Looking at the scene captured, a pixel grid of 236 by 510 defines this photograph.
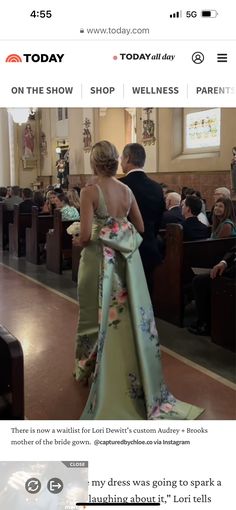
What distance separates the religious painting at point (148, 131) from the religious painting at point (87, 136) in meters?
2.36

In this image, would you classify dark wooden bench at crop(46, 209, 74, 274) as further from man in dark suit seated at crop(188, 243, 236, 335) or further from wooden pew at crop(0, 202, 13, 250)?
man in dark suit seated at crop(188, 243, 236, 335)

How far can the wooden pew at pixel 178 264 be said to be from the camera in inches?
131

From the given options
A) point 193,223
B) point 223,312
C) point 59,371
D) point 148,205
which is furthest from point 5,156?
point 148,205

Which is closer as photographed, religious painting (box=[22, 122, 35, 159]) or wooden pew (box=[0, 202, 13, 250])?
wooden pew (box=[0, 202, 13, 250])

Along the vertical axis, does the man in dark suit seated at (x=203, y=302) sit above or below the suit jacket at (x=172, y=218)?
below

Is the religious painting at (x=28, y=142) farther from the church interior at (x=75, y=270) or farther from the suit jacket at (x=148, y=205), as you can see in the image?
the suit jacket at (x=148, y=205)

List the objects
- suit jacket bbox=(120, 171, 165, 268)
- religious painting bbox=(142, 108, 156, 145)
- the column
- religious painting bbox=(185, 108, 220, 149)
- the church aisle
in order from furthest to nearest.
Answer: the column, religious painting bbox=(142, 108, 156, 145), religious painting bbox=(185, 108, 220, 149), suit jacket bbox=(120, 171, 165, 268), the church aisle

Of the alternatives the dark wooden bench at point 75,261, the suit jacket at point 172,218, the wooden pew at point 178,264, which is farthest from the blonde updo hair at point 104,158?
the dark wooden bench at point 75,261

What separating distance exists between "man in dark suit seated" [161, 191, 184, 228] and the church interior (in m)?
0.66
